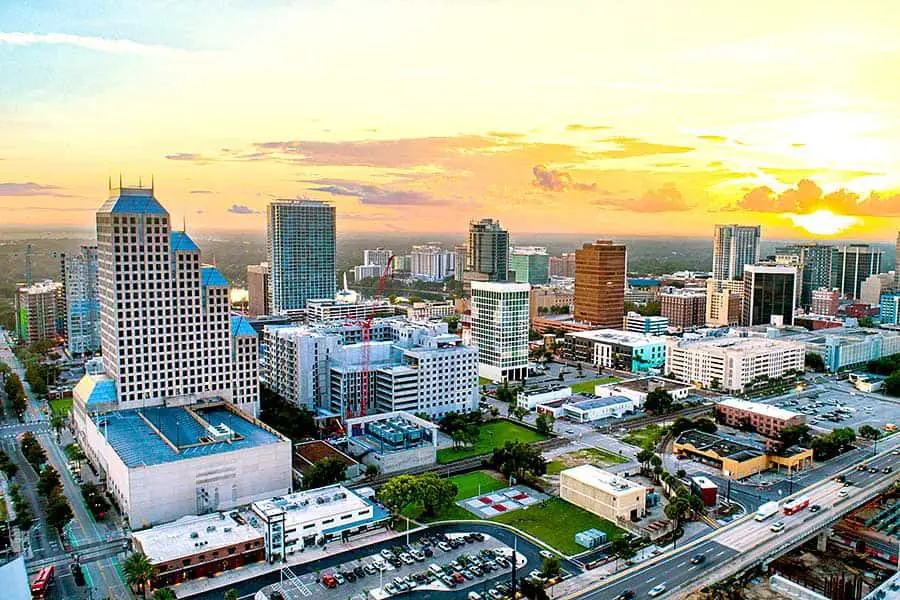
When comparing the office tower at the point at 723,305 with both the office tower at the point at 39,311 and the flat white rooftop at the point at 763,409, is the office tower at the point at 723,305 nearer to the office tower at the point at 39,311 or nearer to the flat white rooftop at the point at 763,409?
the flat white rooftop at the point at 763,409

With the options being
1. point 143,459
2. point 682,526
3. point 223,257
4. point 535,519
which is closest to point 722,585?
point 682,526

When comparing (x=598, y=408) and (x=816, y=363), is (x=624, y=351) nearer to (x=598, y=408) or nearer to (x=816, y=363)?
(x=598, y=408)

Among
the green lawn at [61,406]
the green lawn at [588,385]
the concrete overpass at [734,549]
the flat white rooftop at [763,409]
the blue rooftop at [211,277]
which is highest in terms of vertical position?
the blue rooftop at [211,277]

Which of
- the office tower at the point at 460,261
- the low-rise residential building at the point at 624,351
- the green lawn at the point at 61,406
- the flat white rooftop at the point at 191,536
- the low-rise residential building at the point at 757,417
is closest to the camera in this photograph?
the flat white rooftop at the point at 191,536

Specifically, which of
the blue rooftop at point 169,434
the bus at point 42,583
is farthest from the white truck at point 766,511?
the bus at point 42,583

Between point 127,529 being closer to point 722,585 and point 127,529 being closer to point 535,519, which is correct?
point 535,519

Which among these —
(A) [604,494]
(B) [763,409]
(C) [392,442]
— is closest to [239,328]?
(C) [392,442]
